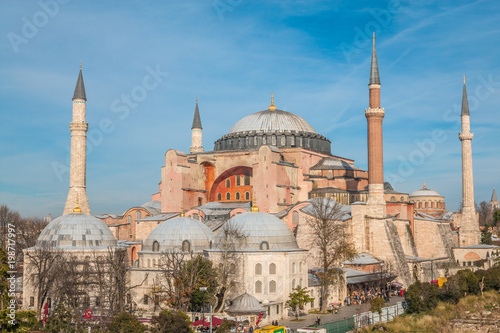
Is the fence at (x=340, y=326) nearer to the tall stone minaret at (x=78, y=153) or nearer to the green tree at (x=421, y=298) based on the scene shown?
the green tree at (x=421, y=298)

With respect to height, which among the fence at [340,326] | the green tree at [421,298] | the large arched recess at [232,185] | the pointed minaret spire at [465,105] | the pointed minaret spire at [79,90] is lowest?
the fence at [340,326]

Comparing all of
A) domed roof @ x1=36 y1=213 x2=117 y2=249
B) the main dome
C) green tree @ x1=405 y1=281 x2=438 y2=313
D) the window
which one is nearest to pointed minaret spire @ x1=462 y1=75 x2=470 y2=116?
the main dome

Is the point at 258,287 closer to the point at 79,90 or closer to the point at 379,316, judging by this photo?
the point at 379,316

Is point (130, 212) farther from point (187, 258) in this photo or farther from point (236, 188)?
point (187, 258)

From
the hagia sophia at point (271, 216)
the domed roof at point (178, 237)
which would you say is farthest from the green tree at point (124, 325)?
the domed roof at point (178, 237)

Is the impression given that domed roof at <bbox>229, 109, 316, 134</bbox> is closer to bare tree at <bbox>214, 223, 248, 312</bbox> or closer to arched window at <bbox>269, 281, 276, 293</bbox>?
bare tree at <bbox>214, 223, 248, 312</bbox>

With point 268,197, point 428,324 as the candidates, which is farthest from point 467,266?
point 428,324
